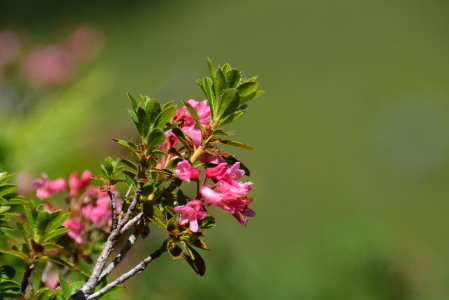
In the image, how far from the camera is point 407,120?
14.7 ft

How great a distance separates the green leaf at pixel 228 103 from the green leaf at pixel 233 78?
14 mm

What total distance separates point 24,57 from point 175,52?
393 cm

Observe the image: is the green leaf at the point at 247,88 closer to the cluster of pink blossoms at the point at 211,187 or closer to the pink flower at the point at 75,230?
the cluster of pink blossoms at the point at 211,187

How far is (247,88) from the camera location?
526 mm

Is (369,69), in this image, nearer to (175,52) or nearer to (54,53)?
(175,52)

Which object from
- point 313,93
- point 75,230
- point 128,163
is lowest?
point 313,93

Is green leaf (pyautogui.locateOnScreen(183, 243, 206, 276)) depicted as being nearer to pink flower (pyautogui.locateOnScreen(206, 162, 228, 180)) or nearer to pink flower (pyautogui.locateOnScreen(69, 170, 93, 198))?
pink flower (pyautogui.locateOnScreen(206, 162, 228, 180))

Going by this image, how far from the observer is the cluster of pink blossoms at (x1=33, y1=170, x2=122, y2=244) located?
2.09 ft

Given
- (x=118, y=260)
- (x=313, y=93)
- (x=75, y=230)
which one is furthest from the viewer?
(x=313, y=93)

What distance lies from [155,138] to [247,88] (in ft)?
0.27

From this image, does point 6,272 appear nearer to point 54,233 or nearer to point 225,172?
point 54,233

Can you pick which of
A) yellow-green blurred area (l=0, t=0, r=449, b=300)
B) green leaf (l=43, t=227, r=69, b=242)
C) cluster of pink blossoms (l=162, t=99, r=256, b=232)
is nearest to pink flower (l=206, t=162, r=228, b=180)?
cluster of pink blossoms (l=162, t=99, r=256, b=232)

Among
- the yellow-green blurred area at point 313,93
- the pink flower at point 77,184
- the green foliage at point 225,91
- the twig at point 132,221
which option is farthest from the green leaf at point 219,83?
the yellow-green blurred area at point 313,93

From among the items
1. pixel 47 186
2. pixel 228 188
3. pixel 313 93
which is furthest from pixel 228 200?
pixel 313 93
